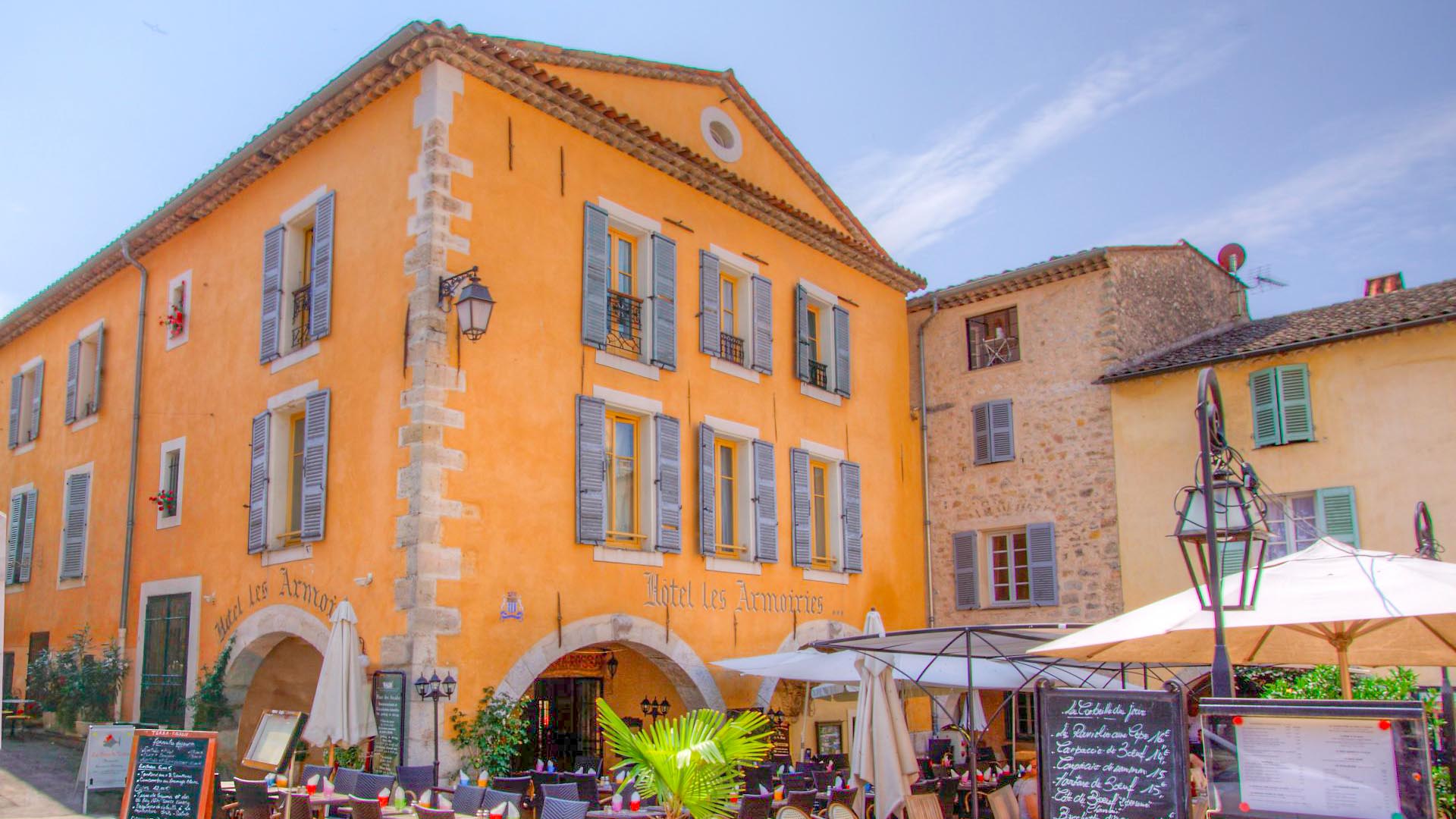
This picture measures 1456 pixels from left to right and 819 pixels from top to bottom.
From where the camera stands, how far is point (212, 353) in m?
13.5

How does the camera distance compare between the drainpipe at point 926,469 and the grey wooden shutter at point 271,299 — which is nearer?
the grey wooden shutter at point 271,299

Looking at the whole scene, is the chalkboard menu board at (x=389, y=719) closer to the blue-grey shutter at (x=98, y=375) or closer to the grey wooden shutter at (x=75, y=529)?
the grey wooden shutter at (x=75, y=529)

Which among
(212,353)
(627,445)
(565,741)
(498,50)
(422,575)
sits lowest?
(565,741)

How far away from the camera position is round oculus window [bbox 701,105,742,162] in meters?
14.8

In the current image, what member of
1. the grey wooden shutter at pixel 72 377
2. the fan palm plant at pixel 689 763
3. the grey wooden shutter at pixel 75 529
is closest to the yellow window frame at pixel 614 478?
the fan palm plant at pixel 689 763

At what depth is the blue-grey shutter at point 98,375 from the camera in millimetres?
15695

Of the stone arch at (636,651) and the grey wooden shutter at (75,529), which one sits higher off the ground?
the grey wooden shutter at (75,529)

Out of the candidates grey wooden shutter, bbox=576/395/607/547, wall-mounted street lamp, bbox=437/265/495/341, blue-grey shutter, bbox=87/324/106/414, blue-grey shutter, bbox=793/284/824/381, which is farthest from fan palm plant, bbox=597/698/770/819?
blue-grey shutter, bbox=87/324/106/414

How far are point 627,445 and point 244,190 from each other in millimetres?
5231

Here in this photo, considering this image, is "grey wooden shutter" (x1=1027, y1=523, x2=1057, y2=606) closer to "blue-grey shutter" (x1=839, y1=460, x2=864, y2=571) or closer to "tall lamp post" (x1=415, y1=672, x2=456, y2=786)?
"blue-grey shutter" (x1=839, y1=460, x2=864, y2=571)

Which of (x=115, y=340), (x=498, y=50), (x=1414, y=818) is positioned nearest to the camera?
(x=1414, y=818)

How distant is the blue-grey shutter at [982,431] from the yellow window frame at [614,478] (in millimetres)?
6329

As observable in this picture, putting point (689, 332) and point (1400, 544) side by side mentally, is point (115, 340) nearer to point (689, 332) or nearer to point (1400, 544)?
point (689, 332)

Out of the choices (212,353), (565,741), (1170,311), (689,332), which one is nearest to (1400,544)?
(1170,311)
